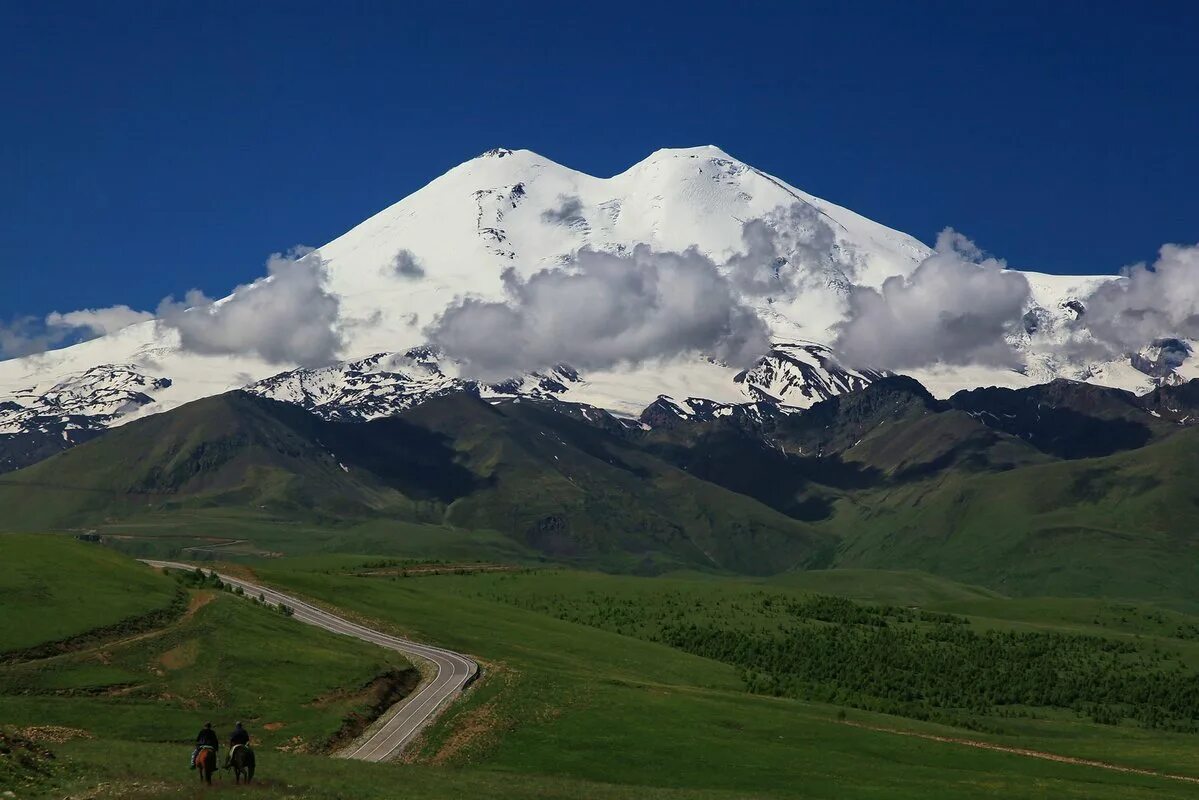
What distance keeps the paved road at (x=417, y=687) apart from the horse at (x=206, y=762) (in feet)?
60.1

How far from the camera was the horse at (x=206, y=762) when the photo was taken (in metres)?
52.3

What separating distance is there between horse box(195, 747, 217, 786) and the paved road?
60.1 feet

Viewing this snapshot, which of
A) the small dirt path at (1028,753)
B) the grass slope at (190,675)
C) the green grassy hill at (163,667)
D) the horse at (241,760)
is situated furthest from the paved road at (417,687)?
the small dirt path at (1028,753)

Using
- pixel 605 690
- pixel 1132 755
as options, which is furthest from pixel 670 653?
pixel 1132 755

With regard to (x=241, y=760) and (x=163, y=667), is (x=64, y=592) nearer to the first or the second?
(x=163, y=667)

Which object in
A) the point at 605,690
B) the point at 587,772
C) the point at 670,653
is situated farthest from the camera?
the point at 670,653

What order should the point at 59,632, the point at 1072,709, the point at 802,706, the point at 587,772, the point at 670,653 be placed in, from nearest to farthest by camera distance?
the point at 587,772
the point at 59,632
the point at 802,706
the point at 670,653
the point at 1072,709

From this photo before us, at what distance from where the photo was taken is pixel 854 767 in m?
76.4

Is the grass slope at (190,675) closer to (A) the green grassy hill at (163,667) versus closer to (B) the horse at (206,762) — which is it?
(A) the green grassy hill at (163,667)

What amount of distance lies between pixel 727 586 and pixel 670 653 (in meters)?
61.9

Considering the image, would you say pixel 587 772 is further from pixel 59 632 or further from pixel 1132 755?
pixel 1132 755

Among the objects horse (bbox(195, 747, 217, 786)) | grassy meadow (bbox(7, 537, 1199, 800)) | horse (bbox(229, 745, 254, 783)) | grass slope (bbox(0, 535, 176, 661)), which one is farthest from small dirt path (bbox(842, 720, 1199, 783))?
horse (bbox(195, 747, 217, 786))

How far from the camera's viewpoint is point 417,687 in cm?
9100

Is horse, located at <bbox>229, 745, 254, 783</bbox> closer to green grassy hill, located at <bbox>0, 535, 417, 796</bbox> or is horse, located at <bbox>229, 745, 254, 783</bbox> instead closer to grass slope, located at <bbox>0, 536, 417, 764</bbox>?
green grassy hill, located at <bbox>0, 535, 417, 796</bbox>
